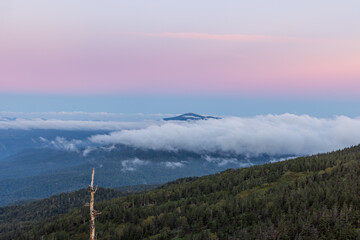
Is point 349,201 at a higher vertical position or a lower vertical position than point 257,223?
higher

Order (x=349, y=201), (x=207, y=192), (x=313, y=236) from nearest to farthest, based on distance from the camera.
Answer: (x=313, y=236) → (x=349, y=201) → (x=207, y=192)

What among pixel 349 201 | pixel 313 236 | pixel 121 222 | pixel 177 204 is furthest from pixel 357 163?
pixel 121 222

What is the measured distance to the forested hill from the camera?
73.1 m

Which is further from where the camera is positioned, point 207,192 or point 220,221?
point 207,192

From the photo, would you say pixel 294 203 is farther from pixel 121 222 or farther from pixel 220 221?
pixel 121 222

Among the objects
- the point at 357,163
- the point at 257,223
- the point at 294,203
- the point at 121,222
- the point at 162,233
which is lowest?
the point at 121,222

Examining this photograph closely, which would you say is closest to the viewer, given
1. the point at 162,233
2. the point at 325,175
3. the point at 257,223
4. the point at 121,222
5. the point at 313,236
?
the point at 313,236

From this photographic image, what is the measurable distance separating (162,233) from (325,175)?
95.4m

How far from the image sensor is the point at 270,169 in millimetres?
194500

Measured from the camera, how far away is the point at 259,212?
108m

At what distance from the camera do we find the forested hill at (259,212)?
240 ft

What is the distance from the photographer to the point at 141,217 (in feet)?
524

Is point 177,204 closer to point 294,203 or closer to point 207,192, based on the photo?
point 207,192

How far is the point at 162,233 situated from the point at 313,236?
6983cm
